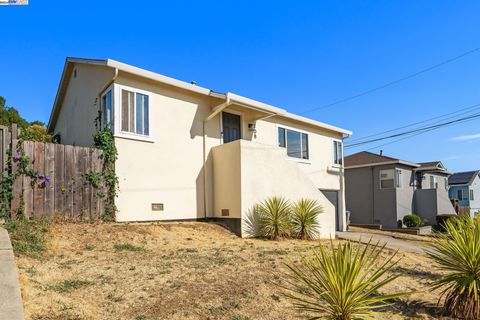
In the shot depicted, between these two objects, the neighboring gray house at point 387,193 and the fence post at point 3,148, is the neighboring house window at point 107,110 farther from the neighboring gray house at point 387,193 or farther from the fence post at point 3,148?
the neighboring gray house at point 387,193

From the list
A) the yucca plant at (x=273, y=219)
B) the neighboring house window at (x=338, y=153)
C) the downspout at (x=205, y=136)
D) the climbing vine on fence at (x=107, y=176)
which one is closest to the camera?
the climbing vine on fence at (x=107, y=176)

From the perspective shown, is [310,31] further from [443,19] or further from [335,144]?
[335,144]

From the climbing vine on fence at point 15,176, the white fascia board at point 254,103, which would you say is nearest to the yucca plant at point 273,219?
the white fascia board at point 254,103

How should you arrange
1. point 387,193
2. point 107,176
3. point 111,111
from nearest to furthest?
point 107,176
point 111,111
point 387,193

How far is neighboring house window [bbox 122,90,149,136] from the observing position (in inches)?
405

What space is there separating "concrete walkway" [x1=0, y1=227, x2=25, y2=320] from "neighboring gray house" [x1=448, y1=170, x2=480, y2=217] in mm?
43974

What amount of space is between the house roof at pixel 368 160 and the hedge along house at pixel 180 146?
1156cm

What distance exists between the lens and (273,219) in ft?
35.0

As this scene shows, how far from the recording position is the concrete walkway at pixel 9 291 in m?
3.04

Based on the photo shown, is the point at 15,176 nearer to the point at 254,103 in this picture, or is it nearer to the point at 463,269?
the point at 254,103

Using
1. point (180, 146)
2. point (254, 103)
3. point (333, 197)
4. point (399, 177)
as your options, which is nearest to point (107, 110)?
point (180, 146)

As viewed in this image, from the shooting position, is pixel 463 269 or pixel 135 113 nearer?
pixel 463 269

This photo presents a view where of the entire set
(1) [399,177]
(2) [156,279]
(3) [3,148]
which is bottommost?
(2) [156,279]

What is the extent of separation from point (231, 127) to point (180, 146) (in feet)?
8.85
